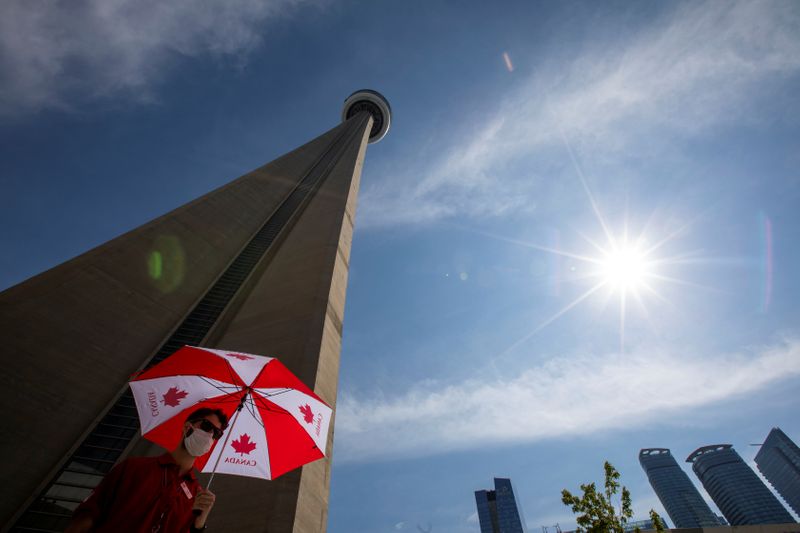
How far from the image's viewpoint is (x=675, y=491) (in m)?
154

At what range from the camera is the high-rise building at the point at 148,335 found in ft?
22.3

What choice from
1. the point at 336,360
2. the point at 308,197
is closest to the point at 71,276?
the point at 336,360

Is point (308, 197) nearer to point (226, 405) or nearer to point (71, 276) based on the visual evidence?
point (71, 276)

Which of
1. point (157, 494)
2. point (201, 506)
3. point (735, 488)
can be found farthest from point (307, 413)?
point (735, 488)

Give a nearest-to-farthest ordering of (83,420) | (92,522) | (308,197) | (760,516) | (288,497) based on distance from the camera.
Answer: (92,522) → (288,497) → (83,420) → (308,197) → (760,516)

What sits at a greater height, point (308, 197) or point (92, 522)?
point (308, 197)

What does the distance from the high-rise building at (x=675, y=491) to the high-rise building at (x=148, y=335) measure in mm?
197647

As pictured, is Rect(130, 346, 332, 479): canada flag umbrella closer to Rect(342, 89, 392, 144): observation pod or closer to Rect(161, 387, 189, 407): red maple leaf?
Rect(161, 387, 189, 407): red maple leaf

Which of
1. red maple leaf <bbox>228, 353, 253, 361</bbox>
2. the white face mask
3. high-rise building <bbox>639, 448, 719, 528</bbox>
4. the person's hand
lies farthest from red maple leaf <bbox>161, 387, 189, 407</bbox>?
high-rise building <bbox>639, 448, 719, 528</bbox>

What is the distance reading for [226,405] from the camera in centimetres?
305

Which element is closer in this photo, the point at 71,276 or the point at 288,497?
the point at 288,497

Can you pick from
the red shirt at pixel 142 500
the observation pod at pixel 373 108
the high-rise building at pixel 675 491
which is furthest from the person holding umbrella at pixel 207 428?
the high-rise building at pixel 675 491

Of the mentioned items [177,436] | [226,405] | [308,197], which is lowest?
[177,436]

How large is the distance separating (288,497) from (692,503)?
208 m
